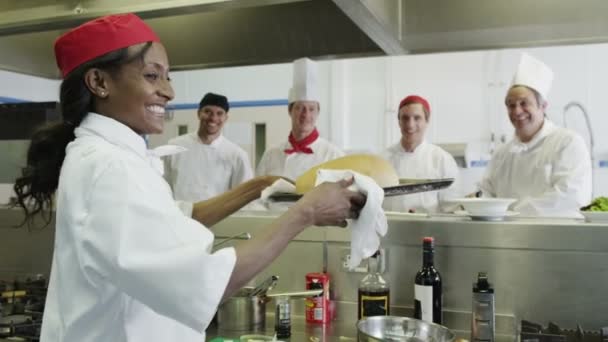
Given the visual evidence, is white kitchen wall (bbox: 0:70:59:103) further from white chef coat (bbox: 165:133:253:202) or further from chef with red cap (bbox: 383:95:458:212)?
chef with red cap (bbox: 383:95:458:212)

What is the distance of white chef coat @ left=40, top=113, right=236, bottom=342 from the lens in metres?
0.73

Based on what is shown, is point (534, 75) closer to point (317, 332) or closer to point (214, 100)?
point (214, 100)

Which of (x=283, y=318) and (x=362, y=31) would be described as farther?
(x=362, y=31)

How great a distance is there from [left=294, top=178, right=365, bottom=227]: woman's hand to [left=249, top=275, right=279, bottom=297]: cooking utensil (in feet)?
1.71

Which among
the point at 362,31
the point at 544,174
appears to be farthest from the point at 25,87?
the point at 544,174

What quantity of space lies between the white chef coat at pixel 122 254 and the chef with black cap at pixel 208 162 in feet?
6.92

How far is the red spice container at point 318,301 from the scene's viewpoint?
1401mm

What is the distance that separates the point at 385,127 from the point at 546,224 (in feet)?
8.30

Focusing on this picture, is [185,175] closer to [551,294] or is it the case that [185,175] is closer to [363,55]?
[363,55]

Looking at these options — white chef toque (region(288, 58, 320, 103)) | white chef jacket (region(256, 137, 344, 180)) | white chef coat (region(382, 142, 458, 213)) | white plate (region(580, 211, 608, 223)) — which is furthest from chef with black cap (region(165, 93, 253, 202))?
white plate (region(580, 211, 608, 223))

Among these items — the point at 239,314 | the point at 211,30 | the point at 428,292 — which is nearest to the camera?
the point at 428,292

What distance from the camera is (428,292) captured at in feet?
4.21

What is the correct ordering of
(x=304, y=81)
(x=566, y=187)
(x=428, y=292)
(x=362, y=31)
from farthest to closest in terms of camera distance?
(x=304, y=81) < (x=566, y=187) < (x=362, y=31) < (x=428, y=292)

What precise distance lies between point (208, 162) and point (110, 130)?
7.21ft
